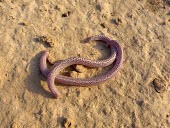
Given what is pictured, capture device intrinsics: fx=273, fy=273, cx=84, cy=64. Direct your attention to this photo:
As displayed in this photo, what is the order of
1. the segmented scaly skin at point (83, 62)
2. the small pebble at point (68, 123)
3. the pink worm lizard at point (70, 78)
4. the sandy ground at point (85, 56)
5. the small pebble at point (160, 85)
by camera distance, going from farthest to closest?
1. the small pebble at point (160, 85)
2. the segmented scaly skin at point (83, 62)
3. the pink worm lizard at point (70, 78)
4. the sandy ground at point (85, 56)
5. the small pebble at point (68, 123)

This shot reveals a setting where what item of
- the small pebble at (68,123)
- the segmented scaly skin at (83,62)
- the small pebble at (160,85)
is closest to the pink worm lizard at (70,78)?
the segmented scaly skin at (83,62)

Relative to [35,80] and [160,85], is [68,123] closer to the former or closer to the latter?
[35,80]

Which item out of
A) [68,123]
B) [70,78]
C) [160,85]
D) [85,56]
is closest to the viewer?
[68,123]

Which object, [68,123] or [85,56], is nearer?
[68,123]

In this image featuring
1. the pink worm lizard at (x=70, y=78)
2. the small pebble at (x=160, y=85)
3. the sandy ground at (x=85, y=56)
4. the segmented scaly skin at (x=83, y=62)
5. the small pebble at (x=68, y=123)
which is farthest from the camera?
the small pebble at (x=160, y=85)

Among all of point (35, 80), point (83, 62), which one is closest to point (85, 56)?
point (83, 62)

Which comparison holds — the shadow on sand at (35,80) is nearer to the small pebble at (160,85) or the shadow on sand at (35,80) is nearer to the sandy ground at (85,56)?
the sandy ground at (85,56)

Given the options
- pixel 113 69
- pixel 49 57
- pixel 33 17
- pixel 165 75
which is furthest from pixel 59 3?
pixel 165 75

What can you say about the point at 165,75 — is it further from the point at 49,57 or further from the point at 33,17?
the point at 33,17
